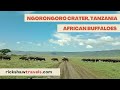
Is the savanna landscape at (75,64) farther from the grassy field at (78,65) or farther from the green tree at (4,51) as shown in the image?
the green tree at (4,51)

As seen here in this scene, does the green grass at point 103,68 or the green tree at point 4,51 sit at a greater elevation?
the green tree at point 4,51

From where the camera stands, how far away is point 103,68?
32.0 feet

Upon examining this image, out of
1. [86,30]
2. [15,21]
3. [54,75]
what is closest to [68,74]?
[54,75]

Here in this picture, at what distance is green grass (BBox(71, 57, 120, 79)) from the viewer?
9.39 m

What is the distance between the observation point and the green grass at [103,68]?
370 inches

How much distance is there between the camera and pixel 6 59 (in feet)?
31.4

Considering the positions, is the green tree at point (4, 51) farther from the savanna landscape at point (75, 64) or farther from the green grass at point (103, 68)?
the green grass at point (103, 68)

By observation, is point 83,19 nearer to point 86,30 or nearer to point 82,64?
point 86,30

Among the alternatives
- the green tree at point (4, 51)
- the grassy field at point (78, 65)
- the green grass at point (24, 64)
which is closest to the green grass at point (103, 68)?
the grassy field at point (78, 65)

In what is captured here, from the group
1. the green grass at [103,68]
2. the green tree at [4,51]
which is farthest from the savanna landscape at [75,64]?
the green tree at [4,51]

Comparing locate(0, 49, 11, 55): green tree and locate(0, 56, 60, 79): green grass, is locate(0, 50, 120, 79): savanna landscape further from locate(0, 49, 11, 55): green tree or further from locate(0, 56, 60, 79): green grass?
locate(0, 49, 11, 55): green tree

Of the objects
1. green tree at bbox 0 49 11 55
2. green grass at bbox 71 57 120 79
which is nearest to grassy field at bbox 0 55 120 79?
green grass at bbox 71 57 120 79

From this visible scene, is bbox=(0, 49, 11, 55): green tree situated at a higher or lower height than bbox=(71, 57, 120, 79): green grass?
higher
